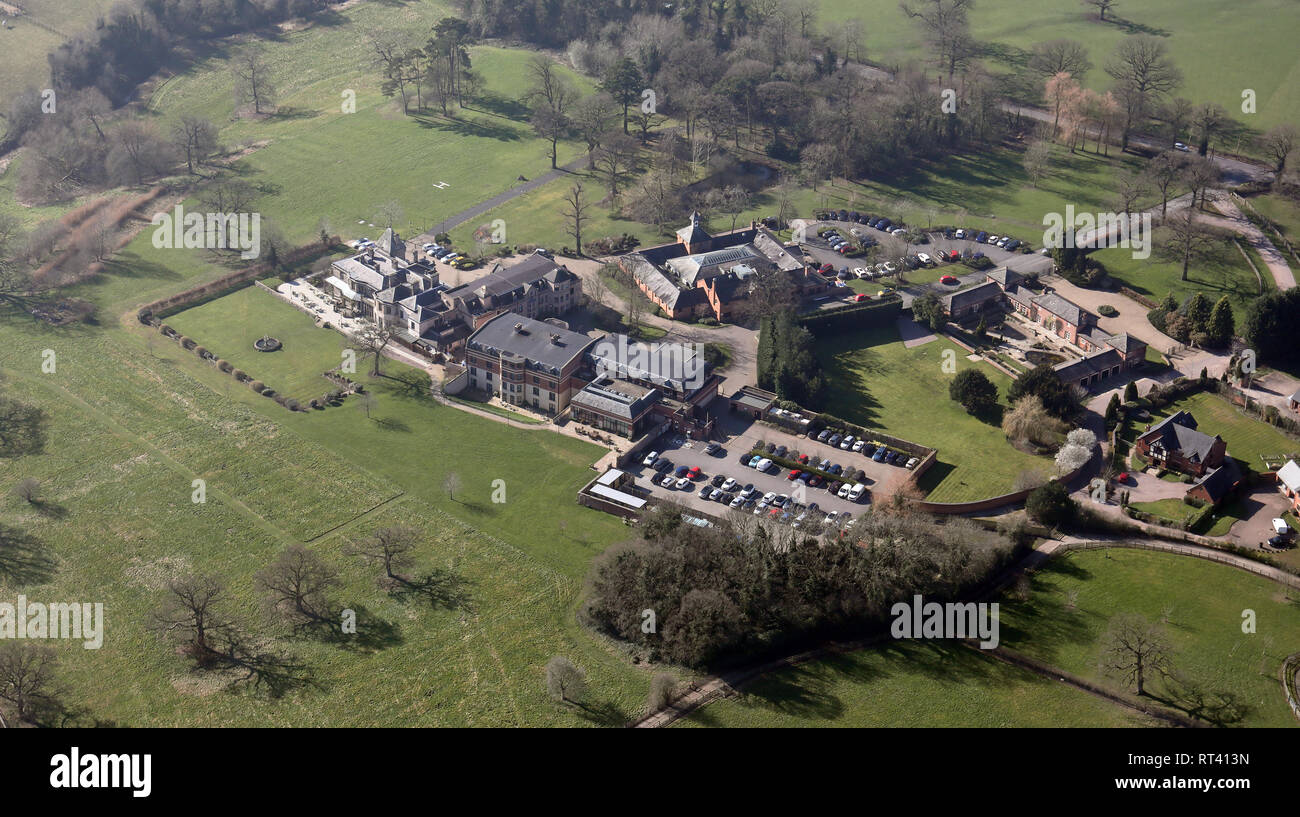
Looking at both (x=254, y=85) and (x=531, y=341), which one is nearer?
(x=531, y=341)

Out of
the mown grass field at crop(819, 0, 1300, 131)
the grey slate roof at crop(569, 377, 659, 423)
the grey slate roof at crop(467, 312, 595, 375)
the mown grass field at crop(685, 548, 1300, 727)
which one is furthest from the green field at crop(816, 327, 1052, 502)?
the mown grass field at crop(819, 0, 1300, 131)

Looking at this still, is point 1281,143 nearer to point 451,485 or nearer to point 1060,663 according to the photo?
point 1060,663

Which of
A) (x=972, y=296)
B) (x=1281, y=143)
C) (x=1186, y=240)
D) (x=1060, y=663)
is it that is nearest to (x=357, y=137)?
(x=972, y=296)

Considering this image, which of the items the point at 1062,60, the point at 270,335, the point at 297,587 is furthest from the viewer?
the point at 1062,60

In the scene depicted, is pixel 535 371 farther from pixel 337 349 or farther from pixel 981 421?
pixel 981 421

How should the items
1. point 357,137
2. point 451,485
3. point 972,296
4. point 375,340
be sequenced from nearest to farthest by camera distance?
point 451,485, point 375,340, point 972,296, point 357,137
